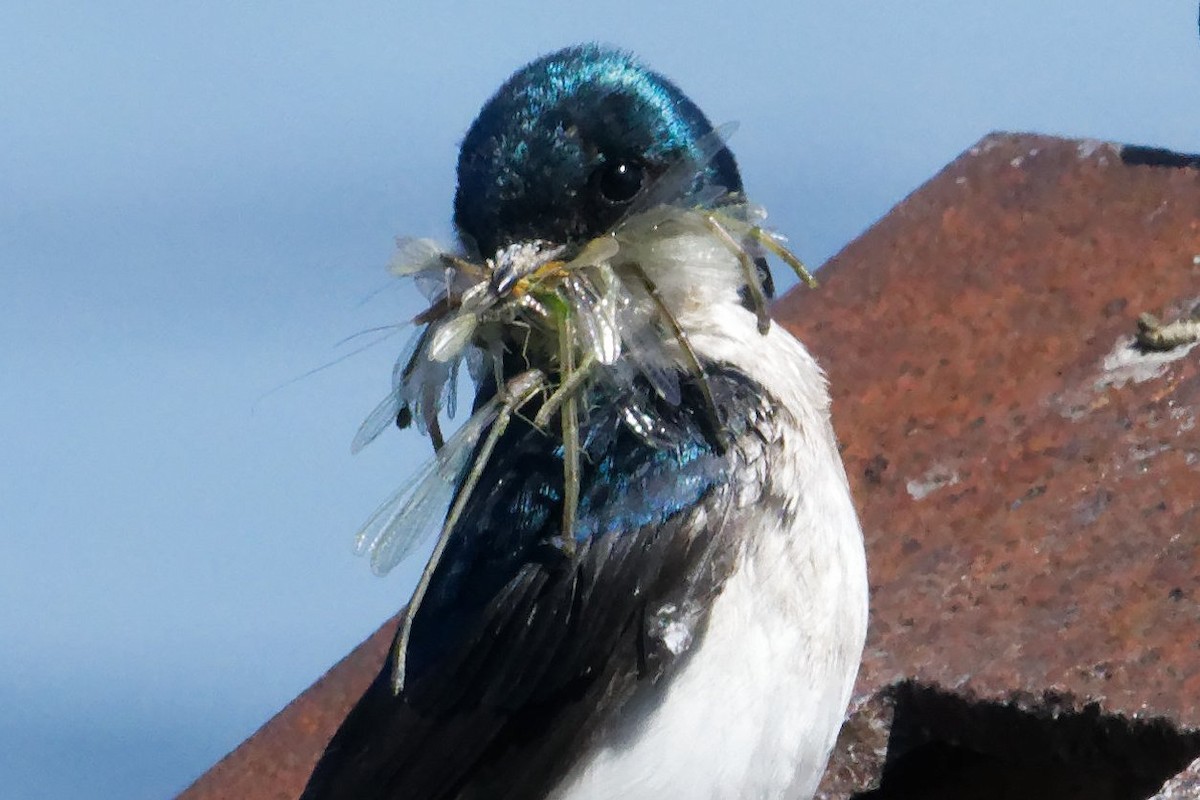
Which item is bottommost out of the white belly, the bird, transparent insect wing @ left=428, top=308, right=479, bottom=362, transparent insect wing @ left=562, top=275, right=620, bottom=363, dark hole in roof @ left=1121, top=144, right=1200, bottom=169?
dark hole in roof @ left=1121, top=144, right=1200, bottom=169

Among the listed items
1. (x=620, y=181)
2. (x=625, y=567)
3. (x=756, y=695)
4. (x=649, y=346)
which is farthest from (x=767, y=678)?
(x=620, y=181)

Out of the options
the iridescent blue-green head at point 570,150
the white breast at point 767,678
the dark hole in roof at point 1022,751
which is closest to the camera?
the dark hole in roof at point 1022,751

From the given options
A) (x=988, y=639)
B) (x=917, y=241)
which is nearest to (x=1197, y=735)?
(x=988, y=639)

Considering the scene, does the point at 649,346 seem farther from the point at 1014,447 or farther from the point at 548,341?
the point at 1014,447

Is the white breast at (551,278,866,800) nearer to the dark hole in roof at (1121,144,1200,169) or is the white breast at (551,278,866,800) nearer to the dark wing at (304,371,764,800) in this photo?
the dark wing at (304,371,764,800)

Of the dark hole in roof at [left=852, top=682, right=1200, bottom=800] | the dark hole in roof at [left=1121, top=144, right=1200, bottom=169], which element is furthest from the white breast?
the dark hole in roof at [left=1121, top=144, right=1200, bottom=169]

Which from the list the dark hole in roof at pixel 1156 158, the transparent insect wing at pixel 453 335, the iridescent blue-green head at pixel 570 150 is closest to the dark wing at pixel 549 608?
the transparent insect wing at pixel 453 335

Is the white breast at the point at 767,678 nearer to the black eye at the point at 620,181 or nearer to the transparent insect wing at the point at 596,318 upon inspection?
the transparent insect wing at the point at 596,318

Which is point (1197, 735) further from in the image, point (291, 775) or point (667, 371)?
point (291, 775)
